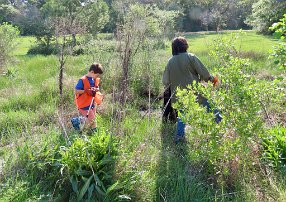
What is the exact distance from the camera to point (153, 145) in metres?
4.67

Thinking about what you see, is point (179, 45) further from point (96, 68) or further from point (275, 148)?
point (275, 148)

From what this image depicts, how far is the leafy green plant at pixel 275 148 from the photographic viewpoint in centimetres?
397

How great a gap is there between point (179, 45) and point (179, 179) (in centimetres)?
225

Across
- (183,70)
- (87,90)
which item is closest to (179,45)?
(183,70)

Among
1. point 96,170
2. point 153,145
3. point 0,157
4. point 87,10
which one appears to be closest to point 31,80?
point 0,157

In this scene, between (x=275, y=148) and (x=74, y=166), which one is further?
(x=275, y=148)

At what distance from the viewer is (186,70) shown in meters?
5.02

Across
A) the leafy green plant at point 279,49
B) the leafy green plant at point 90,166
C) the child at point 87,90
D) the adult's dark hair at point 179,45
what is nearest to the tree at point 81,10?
the child at point 87,90

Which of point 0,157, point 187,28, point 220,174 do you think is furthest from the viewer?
point 187,28

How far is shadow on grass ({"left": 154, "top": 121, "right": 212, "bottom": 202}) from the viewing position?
3.58 metres

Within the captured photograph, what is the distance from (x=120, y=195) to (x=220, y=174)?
1339 millimetres

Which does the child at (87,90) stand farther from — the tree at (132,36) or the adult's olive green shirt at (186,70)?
the adult's olive green shirt at (186,70)

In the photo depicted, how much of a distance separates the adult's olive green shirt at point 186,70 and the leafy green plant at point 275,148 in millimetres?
1315

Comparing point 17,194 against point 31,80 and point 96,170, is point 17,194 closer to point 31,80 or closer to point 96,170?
point 96,170
